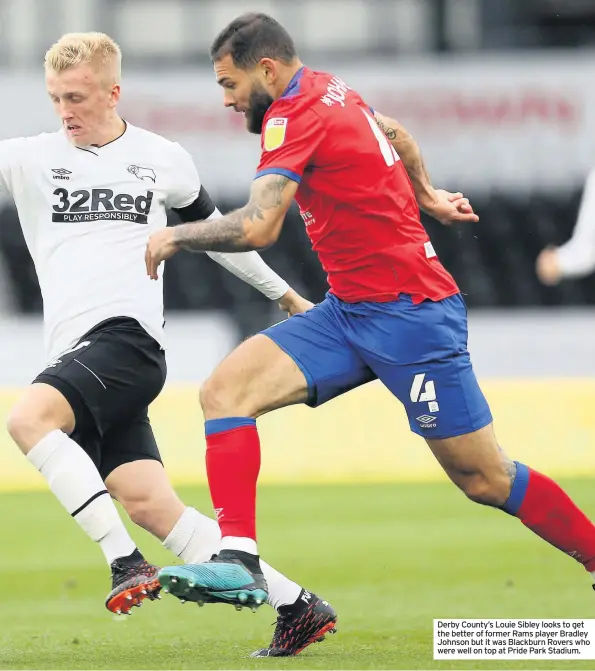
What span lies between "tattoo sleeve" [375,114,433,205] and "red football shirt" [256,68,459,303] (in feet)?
1.13

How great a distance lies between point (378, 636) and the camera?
664 cm

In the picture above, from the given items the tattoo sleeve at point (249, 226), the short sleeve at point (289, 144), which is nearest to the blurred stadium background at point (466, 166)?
the short sleeve at point (289, 144)

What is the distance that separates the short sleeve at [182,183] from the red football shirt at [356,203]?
0.57 metres

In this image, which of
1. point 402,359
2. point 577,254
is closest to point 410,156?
point 402,359

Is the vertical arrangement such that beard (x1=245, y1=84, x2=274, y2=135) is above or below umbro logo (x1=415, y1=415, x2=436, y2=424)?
above

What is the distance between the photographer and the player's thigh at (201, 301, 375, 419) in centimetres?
596

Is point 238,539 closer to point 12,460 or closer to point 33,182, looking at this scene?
point 33,182

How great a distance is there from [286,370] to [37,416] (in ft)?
2.99

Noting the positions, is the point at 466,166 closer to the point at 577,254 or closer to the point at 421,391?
the point at 577,254

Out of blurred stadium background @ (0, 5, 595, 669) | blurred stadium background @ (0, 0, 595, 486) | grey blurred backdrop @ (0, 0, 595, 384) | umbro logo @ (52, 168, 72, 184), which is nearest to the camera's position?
umbro logo @ (52, 168, 72, 184)

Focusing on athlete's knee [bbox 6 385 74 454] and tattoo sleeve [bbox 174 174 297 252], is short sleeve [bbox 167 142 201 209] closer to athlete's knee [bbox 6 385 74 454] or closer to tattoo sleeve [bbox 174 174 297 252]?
tattoo sleeve [bbox 174 174 297 252]

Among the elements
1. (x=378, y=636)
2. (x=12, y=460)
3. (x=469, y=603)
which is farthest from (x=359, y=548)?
(x=12, y=460)

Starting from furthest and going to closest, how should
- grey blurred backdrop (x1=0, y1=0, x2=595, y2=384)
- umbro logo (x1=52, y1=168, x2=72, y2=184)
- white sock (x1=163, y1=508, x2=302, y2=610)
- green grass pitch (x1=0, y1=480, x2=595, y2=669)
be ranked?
grey blurred backdrop (x1=0, y1=0, x2=595, y2=384)
white sock (x1=163, y1=508, x2=302, y2=610)
umbro logo (x1=52, y1=168, x2=72, y2=184)
green grass pitch (x1=0, y1=480, x2=595, y2=669)

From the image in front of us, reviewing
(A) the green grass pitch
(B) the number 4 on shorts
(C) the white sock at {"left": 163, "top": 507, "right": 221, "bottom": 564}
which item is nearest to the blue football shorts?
(B) the number 4 on shorts
